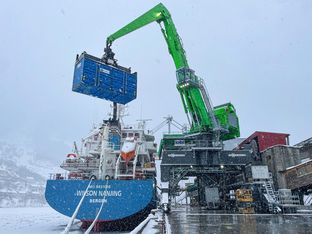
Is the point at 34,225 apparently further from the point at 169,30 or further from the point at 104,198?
the point at 169,30

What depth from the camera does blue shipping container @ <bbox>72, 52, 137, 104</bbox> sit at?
1037 inches

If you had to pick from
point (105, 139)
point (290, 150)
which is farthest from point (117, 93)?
point (290, 150)

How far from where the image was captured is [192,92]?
27984mm

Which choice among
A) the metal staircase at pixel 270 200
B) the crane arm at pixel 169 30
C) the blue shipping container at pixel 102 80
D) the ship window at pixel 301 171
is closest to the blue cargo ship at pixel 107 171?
the blue shipping container at pixel 102 80

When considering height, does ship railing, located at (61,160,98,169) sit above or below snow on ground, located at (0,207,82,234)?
above

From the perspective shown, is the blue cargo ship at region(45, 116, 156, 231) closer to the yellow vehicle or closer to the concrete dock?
the yellow vehicle

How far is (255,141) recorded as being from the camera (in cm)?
3136

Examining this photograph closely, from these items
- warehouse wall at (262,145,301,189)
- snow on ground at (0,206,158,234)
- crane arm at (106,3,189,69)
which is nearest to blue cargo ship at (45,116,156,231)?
snow on ground at (0,206,158,234)

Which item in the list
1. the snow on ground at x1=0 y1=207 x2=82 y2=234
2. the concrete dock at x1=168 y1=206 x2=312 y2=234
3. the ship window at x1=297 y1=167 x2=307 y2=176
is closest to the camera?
the concrete dock at x1=168 y1=206 x2=312 y2=234

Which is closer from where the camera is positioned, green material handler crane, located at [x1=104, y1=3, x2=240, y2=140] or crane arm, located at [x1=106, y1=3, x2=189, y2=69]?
green material handler crane, located at [x1=104, y1=3, x2=240, y2=140]

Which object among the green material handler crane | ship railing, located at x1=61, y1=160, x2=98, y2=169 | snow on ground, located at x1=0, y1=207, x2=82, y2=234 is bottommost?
snow on ground, located at x1=0, y1=207, x2=82, y2=234

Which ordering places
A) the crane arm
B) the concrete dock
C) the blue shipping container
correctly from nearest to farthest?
the concrete dock
the blue shipping container
the crane arm

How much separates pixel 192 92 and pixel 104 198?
14333mm

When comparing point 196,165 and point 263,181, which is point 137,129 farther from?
point 263,181
